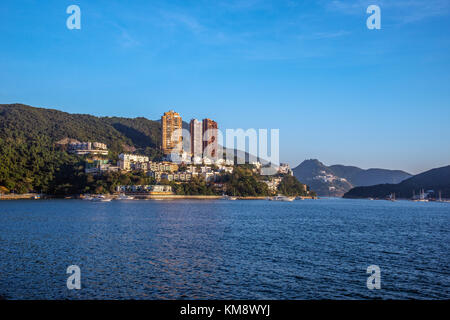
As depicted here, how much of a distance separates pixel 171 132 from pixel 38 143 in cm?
5987

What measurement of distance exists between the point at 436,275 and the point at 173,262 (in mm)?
12488

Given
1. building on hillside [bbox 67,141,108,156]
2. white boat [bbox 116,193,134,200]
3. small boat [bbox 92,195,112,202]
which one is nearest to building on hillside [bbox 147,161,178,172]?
building on hillside [bbox 67,141,108,156]

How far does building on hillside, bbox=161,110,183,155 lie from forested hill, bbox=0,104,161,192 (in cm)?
618

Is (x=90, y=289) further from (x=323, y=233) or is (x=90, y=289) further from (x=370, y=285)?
(x=323, y=233)

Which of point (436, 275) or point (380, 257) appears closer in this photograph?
point (436, 275)

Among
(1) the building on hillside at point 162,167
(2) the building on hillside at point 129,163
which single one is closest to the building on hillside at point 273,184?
(1) the building on hillside at point 162,167

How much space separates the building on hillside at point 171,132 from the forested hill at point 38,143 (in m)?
6.18

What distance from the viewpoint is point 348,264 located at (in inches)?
798

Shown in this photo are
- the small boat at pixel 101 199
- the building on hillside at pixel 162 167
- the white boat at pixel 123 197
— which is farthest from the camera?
the building on hillside at pixel 162 167

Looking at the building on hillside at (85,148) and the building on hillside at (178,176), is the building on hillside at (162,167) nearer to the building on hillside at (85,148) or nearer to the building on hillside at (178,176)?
the building on hillside at (178,176)

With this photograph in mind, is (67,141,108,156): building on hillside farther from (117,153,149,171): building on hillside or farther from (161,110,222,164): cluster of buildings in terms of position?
(161,110,222,164): cluster of buildings

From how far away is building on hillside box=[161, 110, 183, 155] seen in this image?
181250 mm

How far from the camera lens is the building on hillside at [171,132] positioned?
18125 centimetres
